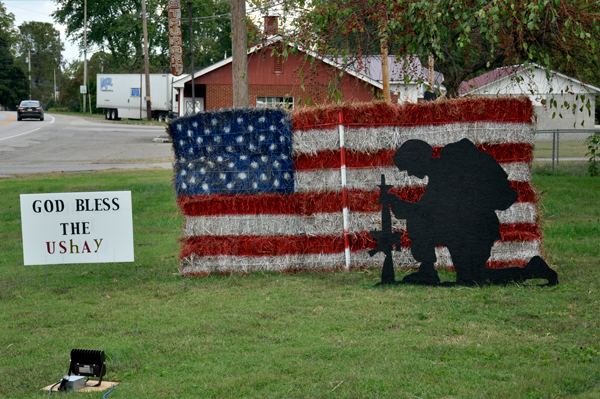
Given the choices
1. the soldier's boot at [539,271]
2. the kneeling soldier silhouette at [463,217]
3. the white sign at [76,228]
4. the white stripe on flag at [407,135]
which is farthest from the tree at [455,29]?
the white sign at [76,228]

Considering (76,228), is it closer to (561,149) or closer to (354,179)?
(354,179)

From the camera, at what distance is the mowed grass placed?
168 inches

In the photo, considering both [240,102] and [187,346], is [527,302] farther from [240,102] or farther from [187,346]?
[240,102]

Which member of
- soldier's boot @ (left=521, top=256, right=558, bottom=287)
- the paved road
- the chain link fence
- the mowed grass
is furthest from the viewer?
the paved road

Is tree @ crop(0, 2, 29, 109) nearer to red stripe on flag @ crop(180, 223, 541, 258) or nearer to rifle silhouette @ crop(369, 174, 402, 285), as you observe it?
red stripe on flag @ crop(180, 223, 541, 258)

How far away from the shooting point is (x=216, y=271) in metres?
7.81

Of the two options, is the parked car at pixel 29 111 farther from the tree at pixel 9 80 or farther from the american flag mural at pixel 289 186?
the american flag mural at pixel 289 186

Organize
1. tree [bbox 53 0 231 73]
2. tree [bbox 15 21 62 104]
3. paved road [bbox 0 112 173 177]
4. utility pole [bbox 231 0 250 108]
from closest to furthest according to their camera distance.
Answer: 1. utility pole [bbox 231 0 250 108]
2. paved road [bbox 0 112 173 177]
3. tree [bbox 53 0 231 73]
4. tree [bbox 15 21 62 104]

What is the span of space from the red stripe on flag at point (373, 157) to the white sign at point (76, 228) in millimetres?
2294

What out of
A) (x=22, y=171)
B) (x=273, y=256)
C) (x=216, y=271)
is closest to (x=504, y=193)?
(x=273, y=256)

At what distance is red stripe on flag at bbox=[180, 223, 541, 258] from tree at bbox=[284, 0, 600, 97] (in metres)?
2.81

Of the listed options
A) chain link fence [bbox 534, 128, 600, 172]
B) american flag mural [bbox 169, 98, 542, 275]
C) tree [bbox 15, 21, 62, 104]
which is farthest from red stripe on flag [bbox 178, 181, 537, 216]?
tree [bbox 15, 21, 62, 104]

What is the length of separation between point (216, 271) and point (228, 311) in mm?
1689

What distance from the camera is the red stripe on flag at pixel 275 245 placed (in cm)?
775
